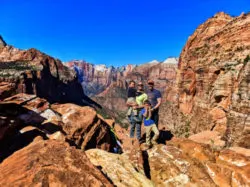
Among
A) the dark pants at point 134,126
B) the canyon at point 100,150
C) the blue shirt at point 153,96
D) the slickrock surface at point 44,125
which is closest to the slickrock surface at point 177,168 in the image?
the canyon at point 100,150

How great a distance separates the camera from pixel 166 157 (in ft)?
37.7

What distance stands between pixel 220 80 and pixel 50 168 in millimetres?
54570

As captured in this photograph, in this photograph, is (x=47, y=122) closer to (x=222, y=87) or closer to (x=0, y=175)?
(x=0, y=175)

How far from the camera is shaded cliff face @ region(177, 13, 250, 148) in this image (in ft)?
146

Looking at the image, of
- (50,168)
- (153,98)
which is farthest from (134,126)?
(50,168)

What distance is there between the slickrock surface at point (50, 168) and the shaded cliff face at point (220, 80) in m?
40.5

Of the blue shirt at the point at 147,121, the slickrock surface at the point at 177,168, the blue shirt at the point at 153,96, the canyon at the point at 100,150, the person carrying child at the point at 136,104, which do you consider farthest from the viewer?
the blue shirt at the point at 153,96

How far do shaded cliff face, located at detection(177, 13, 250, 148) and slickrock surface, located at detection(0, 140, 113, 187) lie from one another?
40.5m

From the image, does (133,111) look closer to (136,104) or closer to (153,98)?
(136,104)

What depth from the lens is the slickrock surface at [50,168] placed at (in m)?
6.09

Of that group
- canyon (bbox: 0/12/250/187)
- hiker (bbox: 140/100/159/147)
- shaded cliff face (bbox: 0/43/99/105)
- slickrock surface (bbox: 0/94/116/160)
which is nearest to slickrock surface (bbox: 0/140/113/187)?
canyon (bbox: 0/12/250/187)

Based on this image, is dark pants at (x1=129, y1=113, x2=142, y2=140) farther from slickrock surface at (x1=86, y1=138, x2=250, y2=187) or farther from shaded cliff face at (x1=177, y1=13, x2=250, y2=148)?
shaded cliff face at (x1=177, y1=13, x2=250, y2=148)

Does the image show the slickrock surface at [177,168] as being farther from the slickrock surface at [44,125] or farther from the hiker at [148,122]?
the slickrock surface at [44,125]

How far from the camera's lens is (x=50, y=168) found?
21.1 ft
